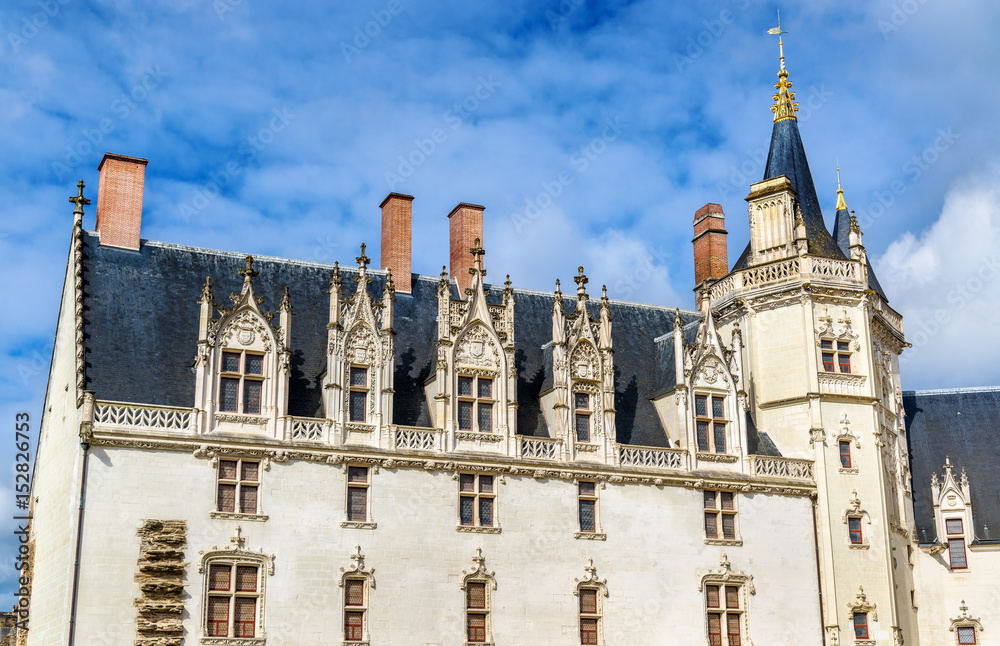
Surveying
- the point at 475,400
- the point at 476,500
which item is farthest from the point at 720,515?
the point at 475,400

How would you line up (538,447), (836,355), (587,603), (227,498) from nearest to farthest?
(227,498) < (587,603) < (538,447) < (836,355)

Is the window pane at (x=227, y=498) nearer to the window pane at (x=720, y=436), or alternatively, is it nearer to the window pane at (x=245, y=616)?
the window pane at (x=245, y=616)

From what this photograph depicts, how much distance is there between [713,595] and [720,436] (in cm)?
413

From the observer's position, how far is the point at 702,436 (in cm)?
3219

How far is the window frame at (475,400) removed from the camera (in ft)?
97.9

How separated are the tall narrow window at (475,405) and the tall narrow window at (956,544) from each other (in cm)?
1412

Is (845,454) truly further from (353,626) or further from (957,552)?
(353,626)

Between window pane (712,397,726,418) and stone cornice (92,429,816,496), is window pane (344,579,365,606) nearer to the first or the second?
stone cornice (92,429,816,496)

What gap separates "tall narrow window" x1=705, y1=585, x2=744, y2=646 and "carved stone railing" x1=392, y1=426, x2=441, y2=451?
777 cm

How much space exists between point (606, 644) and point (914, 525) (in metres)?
10.9

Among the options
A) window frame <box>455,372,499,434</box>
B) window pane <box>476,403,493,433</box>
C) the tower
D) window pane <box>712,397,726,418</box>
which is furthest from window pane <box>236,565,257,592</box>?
the tower

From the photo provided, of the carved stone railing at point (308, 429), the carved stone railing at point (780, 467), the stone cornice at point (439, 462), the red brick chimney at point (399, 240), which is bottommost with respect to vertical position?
the stone cornice at point (439, 462)

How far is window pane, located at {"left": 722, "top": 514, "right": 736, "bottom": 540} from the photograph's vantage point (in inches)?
1236

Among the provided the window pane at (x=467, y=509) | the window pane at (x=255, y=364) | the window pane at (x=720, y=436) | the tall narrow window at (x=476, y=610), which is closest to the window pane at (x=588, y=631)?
the tall narrow window at (x=476, y=610)
